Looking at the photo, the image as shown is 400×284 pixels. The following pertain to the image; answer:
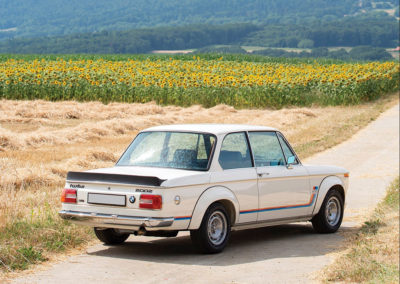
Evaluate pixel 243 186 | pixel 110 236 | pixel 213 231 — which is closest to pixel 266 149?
pixel 243 186

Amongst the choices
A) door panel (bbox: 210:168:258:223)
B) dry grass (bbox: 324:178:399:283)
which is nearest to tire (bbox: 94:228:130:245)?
door panel (bbox: 210:168:258:223)

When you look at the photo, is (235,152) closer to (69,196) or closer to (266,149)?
(266,149)

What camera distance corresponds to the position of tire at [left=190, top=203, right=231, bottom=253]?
939cm

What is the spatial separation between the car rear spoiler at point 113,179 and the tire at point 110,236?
81 centimetres

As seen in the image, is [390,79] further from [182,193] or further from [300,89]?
[182,193]

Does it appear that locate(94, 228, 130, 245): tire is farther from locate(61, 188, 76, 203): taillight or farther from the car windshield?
the car windshield

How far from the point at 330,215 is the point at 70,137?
1164cm

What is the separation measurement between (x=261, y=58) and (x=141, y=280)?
172 feet

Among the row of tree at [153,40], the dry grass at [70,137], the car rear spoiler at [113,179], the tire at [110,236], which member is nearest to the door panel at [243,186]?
the car rear spoiler at [113,179]

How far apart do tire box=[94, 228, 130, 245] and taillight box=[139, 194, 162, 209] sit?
4.09 ft

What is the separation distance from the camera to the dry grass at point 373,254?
8.60 metres

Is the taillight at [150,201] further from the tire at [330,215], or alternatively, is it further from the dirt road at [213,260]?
the tire at [330,215]

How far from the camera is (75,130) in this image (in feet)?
76.1

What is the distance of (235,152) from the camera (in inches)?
404
